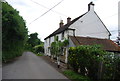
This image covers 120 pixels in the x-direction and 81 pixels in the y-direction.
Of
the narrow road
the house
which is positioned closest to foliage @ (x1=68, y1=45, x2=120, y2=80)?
the narrow road

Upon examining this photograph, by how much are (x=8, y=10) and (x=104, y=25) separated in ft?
53.9

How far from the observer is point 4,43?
1986 cm

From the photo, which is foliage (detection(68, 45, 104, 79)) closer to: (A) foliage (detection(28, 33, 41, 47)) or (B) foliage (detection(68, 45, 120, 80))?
(B) foliage (detection(68, 45, 120, 80))

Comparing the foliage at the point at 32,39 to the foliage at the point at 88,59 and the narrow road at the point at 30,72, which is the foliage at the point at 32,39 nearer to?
the narrow road at the point at 30,72

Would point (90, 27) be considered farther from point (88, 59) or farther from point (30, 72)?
point (30, 72)

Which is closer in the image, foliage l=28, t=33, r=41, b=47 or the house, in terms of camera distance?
the house

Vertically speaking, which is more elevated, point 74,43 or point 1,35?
point 1,35

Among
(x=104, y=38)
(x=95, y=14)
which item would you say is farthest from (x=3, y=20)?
(x=104, y=38)

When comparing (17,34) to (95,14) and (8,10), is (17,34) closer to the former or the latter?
(8,10)

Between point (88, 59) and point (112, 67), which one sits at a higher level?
point (88, 59)

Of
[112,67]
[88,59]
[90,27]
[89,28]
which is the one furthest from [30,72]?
[90,27]

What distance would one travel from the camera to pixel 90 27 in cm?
2312

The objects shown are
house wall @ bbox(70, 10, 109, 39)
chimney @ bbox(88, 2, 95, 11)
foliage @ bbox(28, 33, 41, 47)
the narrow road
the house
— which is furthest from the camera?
foliage @ bbox(28, 33, 41, 47)

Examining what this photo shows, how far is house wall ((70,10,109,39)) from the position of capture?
22487mm
